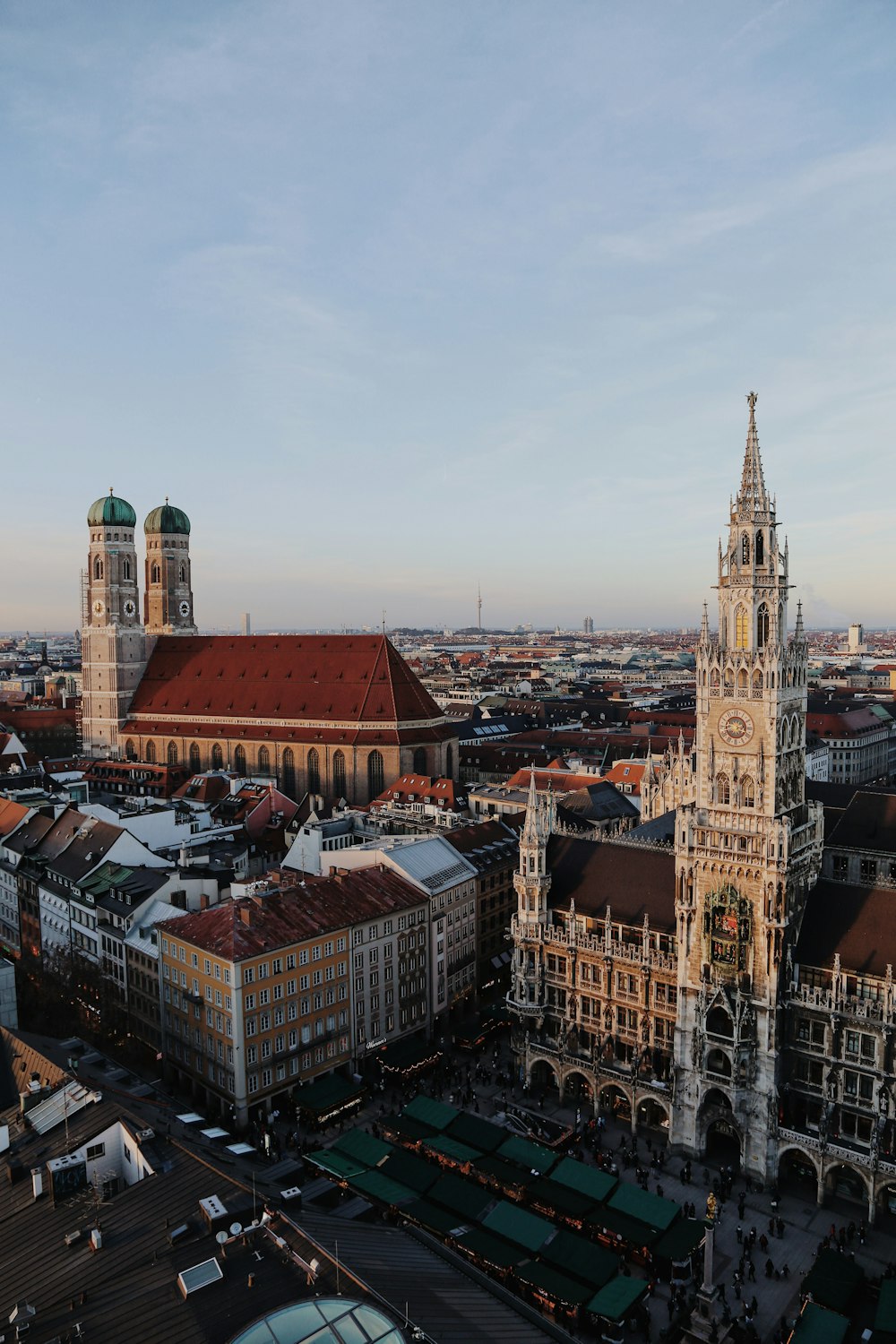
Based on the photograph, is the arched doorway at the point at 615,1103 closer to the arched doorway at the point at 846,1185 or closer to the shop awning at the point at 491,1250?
the arched doorway at the point at 846,1185

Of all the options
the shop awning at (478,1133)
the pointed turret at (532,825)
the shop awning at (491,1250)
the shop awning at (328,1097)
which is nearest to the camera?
the shop awning at (491,1250)

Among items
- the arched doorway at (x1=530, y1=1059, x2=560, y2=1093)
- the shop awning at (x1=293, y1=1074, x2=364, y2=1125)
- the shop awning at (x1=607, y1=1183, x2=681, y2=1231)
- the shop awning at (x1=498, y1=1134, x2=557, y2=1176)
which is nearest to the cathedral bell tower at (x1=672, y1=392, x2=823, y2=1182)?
the shop awning at (x1=607, y1=1183, x2=681, y2=1231)

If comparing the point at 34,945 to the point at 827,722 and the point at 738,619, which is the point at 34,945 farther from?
the point at 827,722

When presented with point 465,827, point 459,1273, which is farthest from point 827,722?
point 459,1273

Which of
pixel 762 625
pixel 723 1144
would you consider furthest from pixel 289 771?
pixel 762 625

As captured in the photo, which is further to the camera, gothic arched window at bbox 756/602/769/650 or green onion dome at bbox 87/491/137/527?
green onion dome at bbox 87/491/137/527

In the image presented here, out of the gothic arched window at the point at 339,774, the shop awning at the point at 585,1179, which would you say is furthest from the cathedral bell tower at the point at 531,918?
the gothic arched window at the point at 339,774

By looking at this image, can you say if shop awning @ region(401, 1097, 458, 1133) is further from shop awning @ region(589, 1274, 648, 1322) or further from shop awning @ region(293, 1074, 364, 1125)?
shop awning @ region(589, 1274, 648, 1322)
